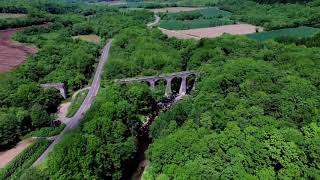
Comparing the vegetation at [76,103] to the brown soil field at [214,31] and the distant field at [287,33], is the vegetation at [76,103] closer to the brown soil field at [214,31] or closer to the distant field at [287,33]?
the brown soil field at [214,31]

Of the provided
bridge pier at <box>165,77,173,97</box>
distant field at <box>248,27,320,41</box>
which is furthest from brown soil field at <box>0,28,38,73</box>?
distant field at <box>248,27,320,41</box>

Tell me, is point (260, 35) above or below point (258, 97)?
below

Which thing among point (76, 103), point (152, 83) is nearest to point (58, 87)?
point (76, 103)

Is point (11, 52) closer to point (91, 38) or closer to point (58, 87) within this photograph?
point (58, 87)

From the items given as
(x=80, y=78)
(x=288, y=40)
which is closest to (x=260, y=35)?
(x=288, y=40)

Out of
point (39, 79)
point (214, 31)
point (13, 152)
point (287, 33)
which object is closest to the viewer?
point (13, 152)

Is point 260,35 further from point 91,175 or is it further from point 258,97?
point 91,175
